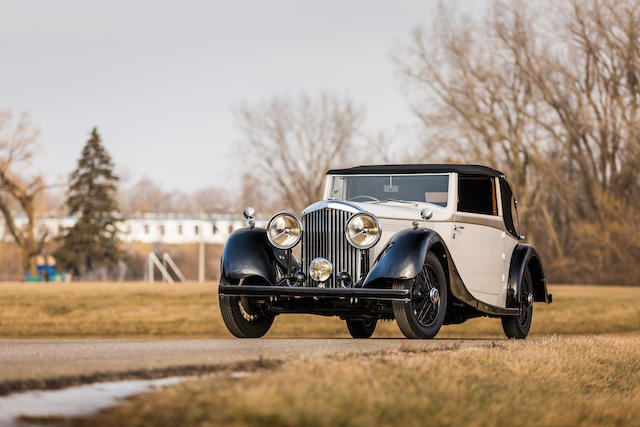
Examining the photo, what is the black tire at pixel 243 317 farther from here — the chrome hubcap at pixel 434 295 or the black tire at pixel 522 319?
the black tire at pixel 522 319

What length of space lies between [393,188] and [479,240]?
1.26 metres

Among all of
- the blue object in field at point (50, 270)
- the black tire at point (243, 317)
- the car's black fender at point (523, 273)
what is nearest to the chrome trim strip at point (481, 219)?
the car's black fender at point (523, 273)

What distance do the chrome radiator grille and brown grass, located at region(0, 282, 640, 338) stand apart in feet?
57.5

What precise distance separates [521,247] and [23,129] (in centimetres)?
5790

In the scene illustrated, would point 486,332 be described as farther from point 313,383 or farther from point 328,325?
point 313,383

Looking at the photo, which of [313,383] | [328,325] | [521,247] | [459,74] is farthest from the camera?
[459,74]

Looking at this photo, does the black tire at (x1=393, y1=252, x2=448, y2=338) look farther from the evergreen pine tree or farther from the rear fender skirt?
the evergreen pine tree

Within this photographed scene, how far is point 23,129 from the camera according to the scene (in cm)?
6719

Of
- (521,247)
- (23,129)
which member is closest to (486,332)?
(521,247)

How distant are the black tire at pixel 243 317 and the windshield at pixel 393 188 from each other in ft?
6.13

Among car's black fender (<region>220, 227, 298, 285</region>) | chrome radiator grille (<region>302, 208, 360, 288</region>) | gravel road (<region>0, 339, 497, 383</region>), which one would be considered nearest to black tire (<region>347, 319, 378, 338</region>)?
car's black fender (<region>220, 227, 298, 285</region>)

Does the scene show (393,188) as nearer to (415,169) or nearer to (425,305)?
(415,169)

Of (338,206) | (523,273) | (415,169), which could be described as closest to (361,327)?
(523,273)

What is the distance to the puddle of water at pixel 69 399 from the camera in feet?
18.3
